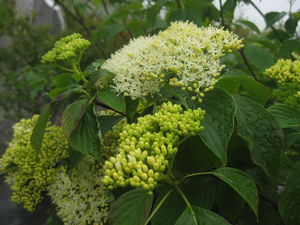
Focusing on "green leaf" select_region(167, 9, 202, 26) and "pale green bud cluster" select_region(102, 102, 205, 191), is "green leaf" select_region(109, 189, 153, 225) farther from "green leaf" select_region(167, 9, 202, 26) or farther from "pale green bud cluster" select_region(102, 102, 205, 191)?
"green leaf" select_region(167, 9, 202, 26)

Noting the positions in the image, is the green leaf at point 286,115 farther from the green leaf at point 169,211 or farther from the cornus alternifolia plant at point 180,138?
the green leaf at point 169,211

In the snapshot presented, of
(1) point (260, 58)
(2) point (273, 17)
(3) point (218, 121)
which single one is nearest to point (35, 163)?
(3) point (218, 121)

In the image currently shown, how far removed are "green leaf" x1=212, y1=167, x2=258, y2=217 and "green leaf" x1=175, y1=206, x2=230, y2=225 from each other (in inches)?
2.4

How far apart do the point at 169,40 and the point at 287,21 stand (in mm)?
889

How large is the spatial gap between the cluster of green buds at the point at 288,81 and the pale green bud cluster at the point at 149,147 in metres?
0.33

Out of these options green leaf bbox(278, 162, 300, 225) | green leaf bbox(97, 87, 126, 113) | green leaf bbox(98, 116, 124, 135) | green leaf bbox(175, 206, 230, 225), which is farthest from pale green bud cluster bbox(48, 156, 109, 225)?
green leaf bbox(278, 162, 300, 225)

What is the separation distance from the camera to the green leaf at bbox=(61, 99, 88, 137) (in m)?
0.73

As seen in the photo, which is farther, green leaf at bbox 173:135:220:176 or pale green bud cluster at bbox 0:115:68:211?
pale green bud cluster at bbox 0:115:68:211

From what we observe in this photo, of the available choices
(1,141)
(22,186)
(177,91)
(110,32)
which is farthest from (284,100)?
(1,141)

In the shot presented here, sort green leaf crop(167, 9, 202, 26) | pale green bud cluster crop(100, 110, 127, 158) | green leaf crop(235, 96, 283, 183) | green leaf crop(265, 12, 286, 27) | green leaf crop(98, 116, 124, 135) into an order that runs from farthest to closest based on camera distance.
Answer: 1. green leaf crop(265, 12, 286, 27)
2. green leaf crop(167, 9, 202, 26)
3. pale green bud cluster crop(100, 110, 127, 158)
4. green leaf crop(98, 116, 124, 135)
5. green leaf crop(235, 96, 283, 183)

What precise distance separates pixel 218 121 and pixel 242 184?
0.13 metres

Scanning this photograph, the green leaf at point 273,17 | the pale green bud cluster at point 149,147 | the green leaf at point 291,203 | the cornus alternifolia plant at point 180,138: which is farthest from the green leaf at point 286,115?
the green leaf at point 273,17

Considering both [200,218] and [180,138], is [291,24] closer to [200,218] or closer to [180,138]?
[180,138]

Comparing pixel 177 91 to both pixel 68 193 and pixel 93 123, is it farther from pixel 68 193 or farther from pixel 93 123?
pixel 68 193
